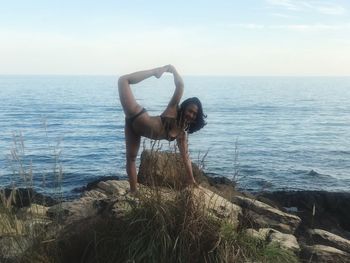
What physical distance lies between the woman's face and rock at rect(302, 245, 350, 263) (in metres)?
2.29

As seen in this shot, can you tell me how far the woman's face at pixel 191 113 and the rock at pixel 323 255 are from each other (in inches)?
90.3

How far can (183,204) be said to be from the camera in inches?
216

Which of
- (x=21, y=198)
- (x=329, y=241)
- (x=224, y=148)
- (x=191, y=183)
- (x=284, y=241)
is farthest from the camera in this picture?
(x=224, y=148)

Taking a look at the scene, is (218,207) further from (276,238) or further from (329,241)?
(329,241)

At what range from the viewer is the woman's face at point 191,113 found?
22.7 ft

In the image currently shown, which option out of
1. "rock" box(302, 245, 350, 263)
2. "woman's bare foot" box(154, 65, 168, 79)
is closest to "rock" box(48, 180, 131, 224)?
"woman's bare foot" box(154, 65, 168, 79)

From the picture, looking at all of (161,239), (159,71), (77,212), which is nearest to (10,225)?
(77,212)

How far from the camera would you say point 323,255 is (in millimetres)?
6984

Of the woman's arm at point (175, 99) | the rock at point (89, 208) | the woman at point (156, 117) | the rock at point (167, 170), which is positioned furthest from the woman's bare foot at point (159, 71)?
the rock at point (89, 208)

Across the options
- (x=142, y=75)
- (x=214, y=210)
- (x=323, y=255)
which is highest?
(x=142, y=75)

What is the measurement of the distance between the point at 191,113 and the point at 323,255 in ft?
8.54

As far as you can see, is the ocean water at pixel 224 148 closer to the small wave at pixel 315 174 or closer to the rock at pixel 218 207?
the small wave at pixel 315 174

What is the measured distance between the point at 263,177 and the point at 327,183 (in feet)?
7.62

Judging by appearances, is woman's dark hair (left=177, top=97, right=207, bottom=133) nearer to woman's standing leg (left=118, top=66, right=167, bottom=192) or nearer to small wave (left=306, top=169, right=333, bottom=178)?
woman's standing leg (left=118, top=66, right=167, bottom=192)
